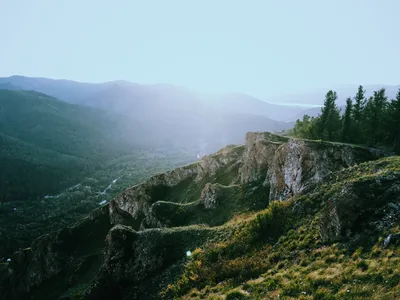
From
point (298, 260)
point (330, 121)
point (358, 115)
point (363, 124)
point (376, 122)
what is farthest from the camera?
point (358, 115)

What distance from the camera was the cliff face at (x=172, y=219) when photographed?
140 feet

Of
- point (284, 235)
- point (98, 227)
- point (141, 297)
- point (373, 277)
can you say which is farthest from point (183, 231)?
point (98, 227)

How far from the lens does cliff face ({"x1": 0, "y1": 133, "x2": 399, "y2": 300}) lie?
42.7 m

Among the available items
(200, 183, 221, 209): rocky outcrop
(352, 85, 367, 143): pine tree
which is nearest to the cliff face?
(200, 183, 221, 209): rocky outcrop

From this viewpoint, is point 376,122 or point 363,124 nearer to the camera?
point 376,122

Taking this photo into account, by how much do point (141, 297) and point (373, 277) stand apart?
99.1 ft

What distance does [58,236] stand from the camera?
3920 inches

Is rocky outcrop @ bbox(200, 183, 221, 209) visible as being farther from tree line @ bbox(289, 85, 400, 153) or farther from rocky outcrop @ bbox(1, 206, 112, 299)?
tree line @ bbox(289, 85, 400, 153)

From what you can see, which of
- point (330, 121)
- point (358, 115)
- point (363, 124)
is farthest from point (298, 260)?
point (358, 115)

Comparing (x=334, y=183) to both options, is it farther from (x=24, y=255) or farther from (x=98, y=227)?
(x=24, y=255)

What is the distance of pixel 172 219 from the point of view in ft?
236

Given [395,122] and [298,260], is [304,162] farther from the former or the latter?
[395,122]

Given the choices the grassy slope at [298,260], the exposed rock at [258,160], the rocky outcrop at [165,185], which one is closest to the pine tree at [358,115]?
the exposed rock at [258,160]

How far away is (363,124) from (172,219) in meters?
61.8
